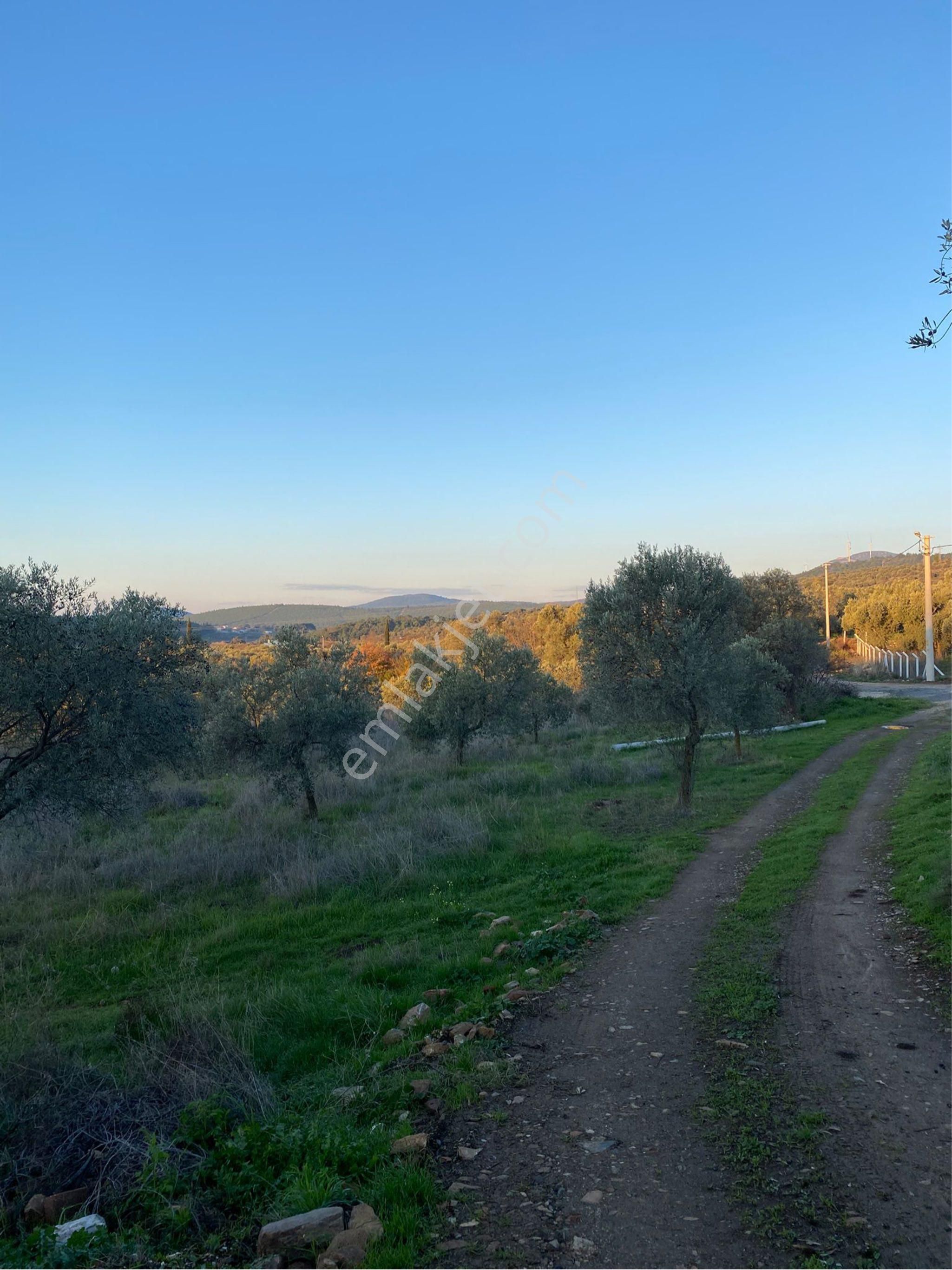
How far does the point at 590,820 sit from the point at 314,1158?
12.1m

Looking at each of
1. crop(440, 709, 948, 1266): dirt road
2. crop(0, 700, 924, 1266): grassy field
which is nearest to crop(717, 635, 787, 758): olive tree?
crop(0, 700, 924, 1266): grassy field

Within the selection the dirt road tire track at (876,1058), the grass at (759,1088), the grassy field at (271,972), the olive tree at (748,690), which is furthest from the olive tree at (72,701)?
the olive tree at (748,690)

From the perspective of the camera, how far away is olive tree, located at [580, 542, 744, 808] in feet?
52.9

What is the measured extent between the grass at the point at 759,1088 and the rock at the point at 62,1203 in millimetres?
3982

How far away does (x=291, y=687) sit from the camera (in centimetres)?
1842

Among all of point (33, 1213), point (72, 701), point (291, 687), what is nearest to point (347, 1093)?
point (33, 1213)

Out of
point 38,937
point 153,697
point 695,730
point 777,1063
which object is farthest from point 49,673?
point 695,730

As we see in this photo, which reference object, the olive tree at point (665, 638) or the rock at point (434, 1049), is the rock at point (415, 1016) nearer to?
the rock at point (434, 1049)

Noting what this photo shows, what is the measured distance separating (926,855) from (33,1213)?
10740 millimetres

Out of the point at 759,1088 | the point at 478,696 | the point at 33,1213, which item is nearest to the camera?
the point at 33,1213

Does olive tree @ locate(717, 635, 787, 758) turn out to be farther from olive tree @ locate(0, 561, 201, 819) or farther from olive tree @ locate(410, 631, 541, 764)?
olive tree @ locate(0, 561, 201, 819)

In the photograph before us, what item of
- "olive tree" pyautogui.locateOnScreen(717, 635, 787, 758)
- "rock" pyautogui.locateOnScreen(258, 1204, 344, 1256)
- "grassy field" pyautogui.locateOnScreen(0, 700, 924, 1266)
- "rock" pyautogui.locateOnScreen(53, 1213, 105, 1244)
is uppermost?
"olive tree" pyautogui.locateOnScreen(717, 635, 787, 758)

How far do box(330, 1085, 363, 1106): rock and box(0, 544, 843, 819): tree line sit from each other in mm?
6294

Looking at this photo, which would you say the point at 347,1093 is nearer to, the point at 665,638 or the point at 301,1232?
the point at 301,1232
